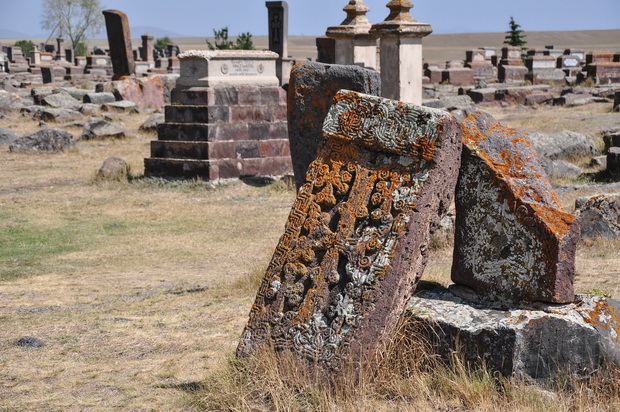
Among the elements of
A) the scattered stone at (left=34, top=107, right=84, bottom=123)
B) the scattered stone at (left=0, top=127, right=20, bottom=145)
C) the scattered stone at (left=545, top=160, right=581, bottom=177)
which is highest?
the scattered stone at (left=34, top=107, right=84, bottom=123)

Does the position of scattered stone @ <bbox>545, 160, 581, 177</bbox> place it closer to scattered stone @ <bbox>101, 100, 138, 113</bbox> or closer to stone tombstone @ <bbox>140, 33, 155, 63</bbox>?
scattered stone @ <bbox>101, 100, 138, 113</bbox>

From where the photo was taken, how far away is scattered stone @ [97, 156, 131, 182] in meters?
13.9

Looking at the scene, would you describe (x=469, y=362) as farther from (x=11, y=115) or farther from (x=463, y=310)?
(x=11, y=115)

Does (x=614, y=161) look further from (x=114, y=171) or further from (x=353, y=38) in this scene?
(x=353, y=38)

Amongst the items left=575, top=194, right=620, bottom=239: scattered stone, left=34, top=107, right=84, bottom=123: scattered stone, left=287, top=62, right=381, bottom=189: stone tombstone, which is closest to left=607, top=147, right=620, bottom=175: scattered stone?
left=575, top=194, right=620, bottom=239: scattered stone

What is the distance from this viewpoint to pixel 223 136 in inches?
534

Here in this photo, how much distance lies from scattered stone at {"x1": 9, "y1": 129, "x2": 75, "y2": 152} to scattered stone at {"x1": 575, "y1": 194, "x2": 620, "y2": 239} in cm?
1232

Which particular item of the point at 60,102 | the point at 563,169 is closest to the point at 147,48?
the point at 60,102

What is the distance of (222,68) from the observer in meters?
13.8

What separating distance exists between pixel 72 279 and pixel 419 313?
4.59 meters

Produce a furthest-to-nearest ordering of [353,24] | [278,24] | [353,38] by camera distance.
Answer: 1. [278,24]
2. [353,24]
3. [353,38]

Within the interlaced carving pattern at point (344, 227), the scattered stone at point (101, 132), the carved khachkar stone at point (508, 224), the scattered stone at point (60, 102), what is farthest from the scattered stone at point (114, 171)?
the scattered stone at point (60, 102)

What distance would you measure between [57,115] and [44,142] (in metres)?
5.75

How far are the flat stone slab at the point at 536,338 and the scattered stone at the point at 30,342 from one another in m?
2.65
